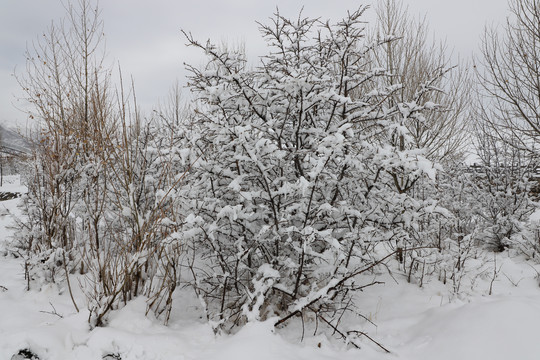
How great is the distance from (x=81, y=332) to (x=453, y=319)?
3.11 m

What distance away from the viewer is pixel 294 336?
2922mm

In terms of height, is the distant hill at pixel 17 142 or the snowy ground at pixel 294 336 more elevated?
the distant hill at pixel 17 142

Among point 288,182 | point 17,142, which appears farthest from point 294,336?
point 17,142

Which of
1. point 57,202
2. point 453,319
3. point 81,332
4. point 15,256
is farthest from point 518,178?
point 15,256

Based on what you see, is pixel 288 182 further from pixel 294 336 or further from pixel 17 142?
pixel 17 142

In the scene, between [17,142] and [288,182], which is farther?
[17,142]

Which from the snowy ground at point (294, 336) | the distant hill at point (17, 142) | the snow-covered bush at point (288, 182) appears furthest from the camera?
the distant hill at point (17, 142)

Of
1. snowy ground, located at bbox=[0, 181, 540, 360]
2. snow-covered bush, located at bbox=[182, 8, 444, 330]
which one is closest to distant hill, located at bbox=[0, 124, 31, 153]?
snowy ground, located at bbox=[0, 181, 540, 360]

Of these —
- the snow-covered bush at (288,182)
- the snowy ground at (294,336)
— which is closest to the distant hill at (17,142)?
the snowy ground at (294,336)

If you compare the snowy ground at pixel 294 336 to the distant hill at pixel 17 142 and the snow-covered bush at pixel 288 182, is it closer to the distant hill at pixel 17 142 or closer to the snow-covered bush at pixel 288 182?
the snow-covered bush at pixel 288 182

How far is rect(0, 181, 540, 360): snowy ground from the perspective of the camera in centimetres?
225

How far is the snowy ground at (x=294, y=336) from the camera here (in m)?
2.25

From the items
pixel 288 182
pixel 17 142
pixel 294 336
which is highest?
pixel 17 142

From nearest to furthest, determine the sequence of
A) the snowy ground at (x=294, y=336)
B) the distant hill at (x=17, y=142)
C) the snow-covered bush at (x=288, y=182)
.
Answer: the snowy ground at (x=294, y=336), the snow-covered bush at (x=288, y=182), the distant hill at (x=17, y=142)
